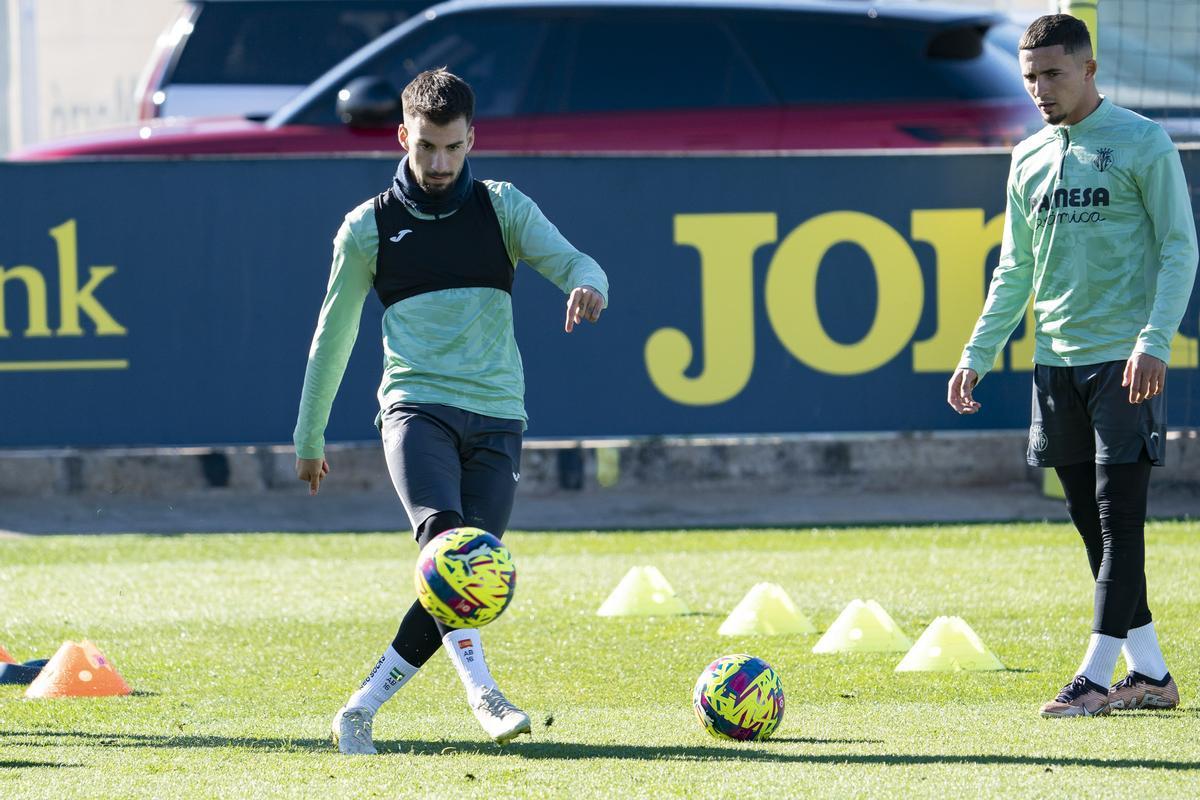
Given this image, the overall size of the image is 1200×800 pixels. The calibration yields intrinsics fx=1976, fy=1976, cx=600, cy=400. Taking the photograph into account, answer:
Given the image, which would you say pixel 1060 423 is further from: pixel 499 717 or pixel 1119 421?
pixel 499 717

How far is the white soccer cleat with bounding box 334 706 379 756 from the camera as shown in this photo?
5.49 metres

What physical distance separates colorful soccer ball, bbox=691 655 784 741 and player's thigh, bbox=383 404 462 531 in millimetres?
906

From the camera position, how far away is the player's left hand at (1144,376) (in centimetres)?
566

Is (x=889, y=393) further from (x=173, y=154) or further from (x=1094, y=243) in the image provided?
(x=1094, y=243)

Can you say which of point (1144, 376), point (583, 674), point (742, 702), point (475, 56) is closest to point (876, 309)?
point (475, 56)

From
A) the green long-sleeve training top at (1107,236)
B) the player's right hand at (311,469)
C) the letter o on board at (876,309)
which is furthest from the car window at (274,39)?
the green long-sleeve training top at (1107,236)

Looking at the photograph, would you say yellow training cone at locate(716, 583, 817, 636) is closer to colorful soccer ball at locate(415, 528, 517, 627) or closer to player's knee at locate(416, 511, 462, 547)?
player's knee at locate(416, 511, 462, 547)

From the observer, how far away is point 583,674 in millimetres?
7023

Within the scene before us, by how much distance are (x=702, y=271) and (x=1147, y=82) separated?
9.62ft

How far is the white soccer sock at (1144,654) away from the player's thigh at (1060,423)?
570mm

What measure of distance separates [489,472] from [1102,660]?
1922mm

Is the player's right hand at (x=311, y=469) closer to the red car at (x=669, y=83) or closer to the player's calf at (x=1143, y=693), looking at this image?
the player's calf at (x=1143, y=693)

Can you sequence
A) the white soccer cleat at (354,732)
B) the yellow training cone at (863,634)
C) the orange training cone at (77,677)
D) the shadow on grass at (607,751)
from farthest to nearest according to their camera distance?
1. the yellow training cone at (863,634)
2. the orange training cone at (77,677)
3. the white soccer cleat at (354,732)
4. the shadow on grass at (607,751)

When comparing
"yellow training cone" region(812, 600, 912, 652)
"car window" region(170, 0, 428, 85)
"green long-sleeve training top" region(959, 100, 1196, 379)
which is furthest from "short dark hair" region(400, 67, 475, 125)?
"car window" region(170, 0, 428, 85)
